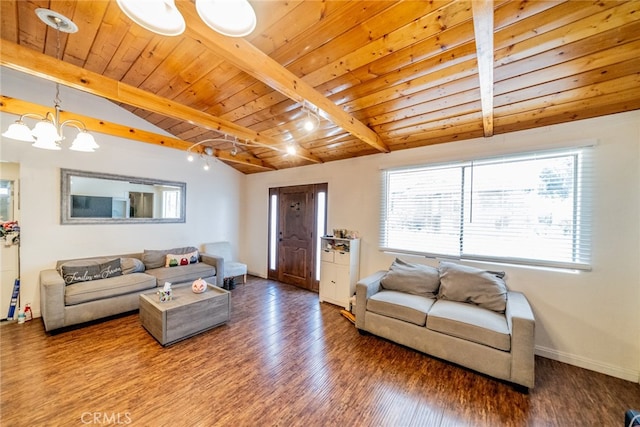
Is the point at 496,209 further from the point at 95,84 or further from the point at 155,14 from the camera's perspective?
the point at 95,84

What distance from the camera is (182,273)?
12.7 feet

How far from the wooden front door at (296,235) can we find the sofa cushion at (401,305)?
1.84 metres

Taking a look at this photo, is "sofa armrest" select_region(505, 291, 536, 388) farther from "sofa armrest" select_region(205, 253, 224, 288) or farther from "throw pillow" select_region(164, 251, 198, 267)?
"throw pillow" select_region(164, 251, 198, 267)

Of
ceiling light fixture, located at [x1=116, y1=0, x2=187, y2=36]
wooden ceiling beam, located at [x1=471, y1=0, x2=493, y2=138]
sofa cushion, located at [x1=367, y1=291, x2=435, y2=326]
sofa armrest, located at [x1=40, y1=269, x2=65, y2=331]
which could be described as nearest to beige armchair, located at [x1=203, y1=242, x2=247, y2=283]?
sofa armrest, located at [x1=40, y1=269, x2=65, y2=331]

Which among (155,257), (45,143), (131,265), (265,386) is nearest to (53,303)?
(131,265)

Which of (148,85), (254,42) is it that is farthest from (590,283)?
(148,85)

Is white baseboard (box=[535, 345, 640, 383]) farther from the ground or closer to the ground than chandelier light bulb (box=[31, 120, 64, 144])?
closer to the ground

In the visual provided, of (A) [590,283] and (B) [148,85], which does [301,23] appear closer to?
(B) [148,85]

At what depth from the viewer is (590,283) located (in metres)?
2.37

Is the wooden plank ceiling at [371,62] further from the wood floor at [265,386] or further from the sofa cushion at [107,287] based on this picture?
the wood floor at [265,386]

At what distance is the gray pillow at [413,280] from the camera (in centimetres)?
291

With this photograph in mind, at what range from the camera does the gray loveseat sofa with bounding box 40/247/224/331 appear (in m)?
2.74

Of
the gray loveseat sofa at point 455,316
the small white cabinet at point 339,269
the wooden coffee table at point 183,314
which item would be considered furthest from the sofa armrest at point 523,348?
the wooden coffee table at point 183,314

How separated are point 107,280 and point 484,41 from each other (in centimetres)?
469
